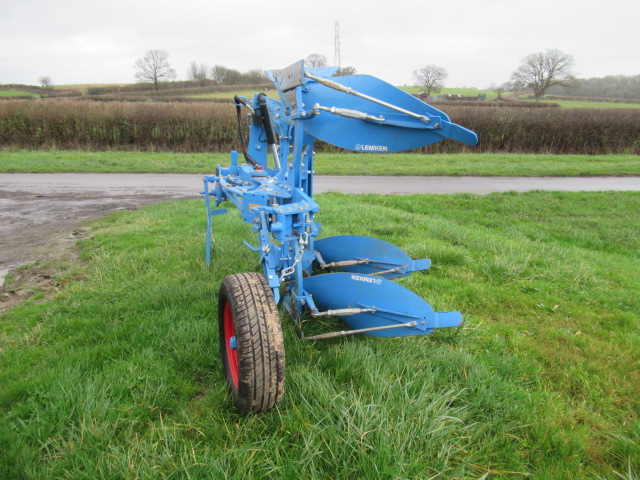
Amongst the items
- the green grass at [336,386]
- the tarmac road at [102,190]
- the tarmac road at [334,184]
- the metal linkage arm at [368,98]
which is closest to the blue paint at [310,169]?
the metal linkage arm at [368,98]

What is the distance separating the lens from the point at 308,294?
2.83 metres

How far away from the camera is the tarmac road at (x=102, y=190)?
6332mm

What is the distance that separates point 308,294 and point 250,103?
2392 mm

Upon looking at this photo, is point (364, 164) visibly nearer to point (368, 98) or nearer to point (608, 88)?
point (368, 98)

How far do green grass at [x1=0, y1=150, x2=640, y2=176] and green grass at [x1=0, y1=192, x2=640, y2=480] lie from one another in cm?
926

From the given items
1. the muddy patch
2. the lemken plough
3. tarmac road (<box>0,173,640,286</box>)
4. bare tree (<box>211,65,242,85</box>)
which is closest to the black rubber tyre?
the lemken plough

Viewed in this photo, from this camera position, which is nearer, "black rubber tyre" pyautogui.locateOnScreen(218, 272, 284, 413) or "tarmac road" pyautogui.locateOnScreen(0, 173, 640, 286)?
"black rubber tyre" pyautogui.locateOnScreen(218, 272, 284, 413)

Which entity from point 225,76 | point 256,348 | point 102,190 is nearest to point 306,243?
point 256,348

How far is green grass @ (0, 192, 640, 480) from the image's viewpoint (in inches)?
A: 76.9

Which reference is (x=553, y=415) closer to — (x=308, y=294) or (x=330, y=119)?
(x=308, y=294)

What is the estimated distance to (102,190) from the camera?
1021 cm

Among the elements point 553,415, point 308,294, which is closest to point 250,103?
point 308,294

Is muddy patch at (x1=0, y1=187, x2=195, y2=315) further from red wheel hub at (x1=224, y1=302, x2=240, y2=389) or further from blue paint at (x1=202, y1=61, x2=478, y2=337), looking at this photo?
blue paint at (x1=202, y1=61, x2=478, y2=337)

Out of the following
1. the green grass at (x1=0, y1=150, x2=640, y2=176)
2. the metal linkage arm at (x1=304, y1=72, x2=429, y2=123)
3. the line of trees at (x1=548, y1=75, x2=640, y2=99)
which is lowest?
the green grass at (x1=0, y1=150, x2=640, y2=176)
